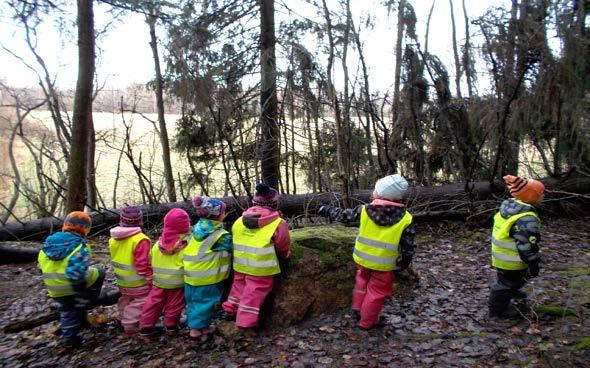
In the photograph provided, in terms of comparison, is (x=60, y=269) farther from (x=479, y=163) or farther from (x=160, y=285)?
(x=479, y=163)

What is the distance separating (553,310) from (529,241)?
89cm

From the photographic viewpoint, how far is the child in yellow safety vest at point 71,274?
4.20 meters

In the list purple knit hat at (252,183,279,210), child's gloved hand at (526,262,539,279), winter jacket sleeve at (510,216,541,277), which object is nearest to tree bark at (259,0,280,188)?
purple knit hat at (252,183,279,210)

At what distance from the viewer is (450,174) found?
11188 millimetres

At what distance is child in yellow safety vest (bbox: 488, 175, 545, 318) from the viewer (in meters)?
3.95

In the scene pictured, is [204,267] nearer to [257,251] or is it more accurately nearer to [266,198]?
[257,251]

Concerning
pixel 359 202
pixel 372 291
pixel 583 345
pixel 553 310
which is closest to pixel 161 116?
pixel 359 202

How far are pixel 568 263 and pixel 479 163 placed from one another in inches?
191

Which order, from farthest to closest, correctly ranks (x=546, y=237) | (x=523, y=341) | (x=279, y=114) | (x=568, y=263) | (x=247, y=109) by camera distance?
(x=247, y=109)
(x=279, y=114)
(x=546, y=237)
(x=568, y=263)
(x=523, y=341)

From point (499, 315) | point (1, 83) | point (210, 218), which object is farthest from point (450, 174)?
point (1, 83)

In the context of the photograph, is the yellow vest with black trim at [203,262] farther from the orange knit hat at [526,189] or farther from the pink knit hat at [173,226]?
the orange knit hat at [526,189]

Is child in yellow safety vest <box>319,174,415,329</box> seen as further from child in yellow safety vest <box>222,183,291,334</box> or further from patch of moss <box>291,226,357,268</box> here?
child in yellow safety vest <box>222,183,291,334</box>

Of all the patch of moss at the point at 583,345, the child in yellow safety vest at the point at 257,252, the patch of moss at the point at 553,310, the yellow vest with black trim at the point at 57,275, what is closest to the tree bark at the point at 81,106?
the yellow vest with black trim at the point at 57,275

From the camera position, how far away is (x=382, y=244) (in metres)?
Result: 4.12
